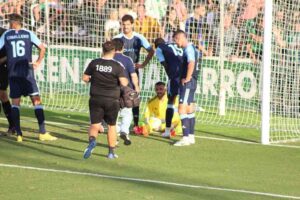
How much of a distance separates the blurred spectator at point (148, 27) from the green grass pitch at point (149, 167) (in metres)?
3.74

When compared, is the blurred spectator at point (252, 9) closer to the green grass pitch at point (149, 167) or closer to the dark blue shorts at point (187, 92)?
the green grass pitch at point (149, 167)

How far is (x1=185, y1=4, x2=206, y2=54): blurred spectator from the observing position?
2059cm

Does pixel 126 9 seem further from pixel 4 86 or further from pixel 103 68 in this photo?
pixel 103 68

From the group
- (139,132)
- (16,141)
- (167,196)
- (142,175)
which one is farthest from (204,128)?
(167,196)

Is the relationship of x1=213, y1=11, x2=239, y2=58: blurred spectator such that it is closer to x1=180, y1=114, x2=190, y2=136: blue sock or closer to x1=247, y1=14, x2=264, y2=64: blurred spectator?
x1=247, y1=14, x2=264, y2=64: blurred spectator

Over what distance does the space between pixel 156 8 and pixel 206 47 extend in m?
1.52

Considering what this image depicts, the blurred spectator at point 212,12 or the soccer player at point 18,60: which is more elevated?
the blurred spectator at point 212,12

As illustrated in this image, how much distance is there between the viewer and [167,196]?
11.7 meters

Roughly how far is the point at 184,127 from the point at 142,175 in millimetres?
3285

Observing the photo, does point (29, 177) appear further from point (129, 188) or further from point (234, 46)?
point (234, 46)

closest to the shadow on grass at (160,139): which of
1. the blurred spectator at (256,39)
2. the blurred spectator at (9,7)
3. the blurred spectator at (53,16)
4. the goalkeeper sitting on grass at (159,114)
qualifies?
the goalkeeper sitting on grass at (159,114)

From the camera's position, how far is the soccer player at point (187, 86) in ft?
52.9

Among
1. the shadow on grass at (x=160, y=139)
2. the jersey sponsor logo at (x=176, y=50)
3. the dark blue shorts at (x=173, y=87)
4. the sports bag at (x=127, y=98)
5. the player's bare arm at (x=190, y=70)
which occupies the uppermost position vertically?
the jersey sponsor logo at (x=176, y=50)

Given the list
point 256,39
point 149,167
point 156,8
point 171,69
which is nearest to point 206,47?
point 156,8
